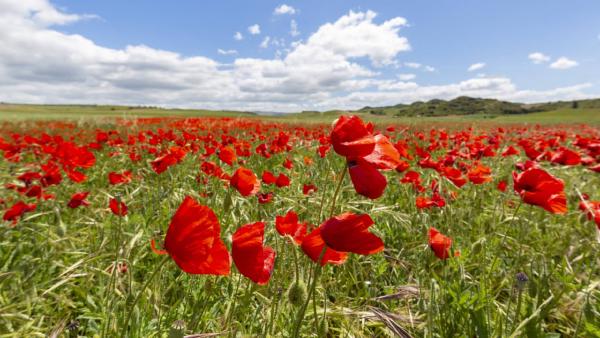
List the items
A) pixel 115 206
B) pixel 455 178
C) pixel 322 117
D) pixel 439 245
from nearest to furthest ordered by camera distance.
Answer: pixel 439 245 < pixel 115 206 < pixel 455 178 < pixel 322 117

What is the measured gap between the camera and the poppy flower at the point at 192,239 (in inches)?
33.7

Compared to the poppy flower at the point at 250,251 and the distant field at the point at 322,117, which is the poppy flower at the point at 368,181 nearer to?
the poppy flower at the point at 250,251

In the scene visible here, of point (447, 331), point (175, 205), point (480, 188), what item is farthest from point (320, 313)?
point (480, 188)

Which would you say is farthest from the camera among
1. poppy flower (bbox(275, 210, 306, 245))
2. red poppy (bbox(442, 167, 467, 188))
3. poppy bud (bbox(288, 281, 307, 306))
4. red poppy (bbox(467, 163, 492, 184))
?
red poppy (bbox(442, 167, 467, 188))

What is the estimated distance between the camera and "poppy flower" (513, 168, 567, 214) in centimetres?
175

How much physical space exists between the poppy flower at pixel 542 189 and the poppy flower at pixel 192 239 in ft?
5.52

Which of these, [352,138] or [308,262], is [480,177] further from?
[352,138]

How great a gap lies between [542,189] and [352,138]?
1.30 metres

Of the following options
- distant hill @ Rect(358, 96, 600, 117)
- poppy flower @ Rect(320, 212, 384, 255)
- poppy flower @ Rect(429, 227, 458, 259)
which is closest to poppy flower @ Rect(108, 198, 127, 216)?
poppy flower @ Rect(320, 212, 384, 255)

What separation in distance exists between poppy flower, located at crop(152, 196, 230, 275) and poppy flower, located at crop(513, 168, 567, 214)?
66.3 inches

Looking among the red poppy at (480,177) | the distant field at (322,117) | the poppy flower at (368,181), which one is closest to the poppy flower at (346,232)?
the poppy flower at (368,181)

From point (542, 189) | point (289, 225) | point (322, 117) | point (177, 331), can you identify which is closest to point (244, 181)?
point (289, 225)

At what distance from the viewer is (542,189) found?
176cm

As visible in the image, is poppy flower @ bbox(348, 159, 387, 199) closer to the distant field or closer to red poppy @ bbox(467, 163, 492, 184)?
red poppy @ bbox(467, 163, 492, 184)
